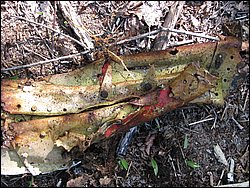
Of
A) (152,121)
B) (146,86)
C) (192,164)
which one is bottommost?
(192,164)

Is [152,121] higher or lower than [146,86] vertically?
lower

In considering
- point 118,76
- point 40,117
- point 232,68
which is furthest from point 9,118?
point 232,68

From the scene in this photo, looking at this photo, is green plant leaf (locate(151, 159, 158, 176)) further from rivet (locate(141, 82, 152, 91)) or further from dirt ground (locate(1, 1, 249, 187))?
rivet (locate(141, 82, 152, 91))

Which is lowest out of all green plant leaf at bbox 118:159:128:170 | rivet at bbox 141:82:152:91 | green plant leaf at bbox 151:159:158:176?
green plant leaf at bbox 151:159:158:176

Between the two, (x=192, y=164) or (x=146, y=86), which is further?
(x=192, y=164)

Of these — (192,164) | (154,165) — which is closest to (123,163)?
(154,165)

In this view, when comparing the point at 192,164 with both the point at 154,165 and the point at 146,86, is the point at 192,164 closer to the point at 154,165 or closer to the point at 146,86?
the point at 154,165

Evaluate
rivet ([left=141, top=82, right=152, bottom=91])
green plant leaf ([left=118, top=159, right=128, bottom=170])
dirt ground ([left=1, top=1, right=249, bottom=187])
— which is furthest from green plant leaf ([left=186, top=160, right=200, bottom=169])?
rivet ([left=141, top=82, right=152, bottom=91])

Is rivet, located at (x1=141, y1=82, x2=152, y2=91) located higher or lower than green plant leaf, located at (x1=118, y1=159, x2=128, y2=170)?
higher

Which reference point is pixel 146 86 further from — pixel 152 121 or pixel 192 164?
pixel 192 164
